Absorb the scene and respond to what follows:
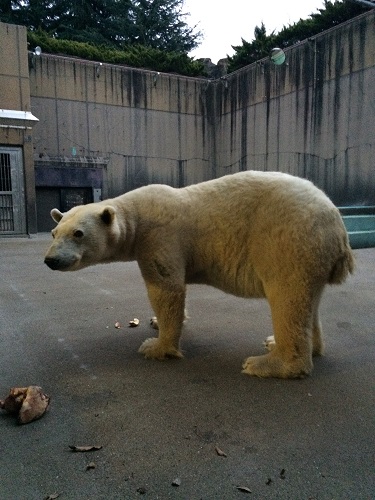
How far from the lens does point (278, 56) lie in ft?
44.4

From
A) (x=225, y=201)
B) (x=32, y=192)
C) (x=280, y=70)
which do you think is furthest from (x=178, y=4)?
(x=225, y=201)

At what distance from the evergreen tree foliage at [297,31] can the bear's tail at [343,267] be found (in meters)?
12.0

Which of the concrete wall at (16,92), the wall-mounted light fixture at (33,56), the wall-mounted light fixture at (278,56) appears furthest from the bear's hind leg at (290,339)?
the wall-mounted light fixture at (33,56)

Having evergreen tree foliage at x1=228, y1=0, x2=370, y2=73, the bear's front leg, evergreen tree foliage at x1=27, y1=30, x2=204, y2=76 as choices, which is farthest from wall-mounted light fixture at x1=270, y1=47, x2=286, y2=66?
the bear's front leg

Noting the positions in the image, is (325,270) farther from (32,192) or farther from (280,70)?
(280,70)

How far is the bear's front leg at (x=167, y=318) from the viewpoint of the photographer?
8.62 feet

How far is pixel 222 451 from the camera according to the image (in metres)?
1.65

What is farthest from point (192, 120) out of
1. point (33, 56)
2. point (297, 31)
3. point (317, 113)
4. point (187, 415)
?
point (187, 415)

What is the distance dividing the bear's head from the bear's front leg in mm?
405

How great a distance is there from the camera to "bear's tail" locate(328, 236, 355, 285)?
7.84ft

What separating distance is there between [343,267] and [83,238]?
1546 millimetres

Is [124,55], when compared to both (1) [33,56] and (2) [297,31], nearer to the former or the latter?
(1) [33,56]

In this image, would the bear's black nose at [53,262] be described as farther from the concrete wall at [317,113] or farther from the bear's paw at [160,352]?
the concrete wall at [317,113]

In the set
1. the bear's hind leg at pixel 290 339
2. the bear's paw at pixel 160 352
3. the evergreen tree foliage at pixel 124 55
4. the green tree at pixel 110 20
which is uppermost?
the green tree at pixel 110 20
